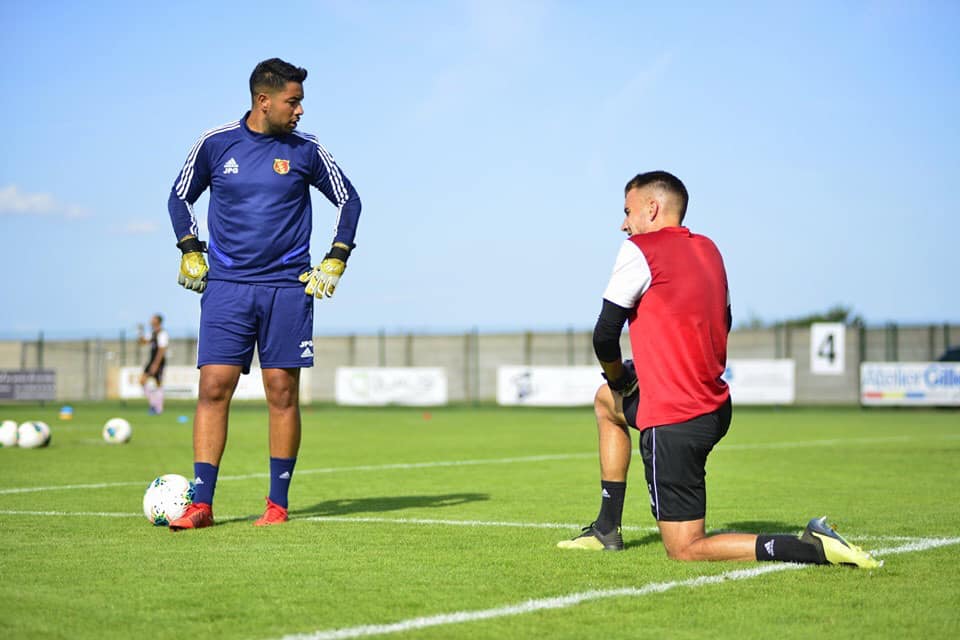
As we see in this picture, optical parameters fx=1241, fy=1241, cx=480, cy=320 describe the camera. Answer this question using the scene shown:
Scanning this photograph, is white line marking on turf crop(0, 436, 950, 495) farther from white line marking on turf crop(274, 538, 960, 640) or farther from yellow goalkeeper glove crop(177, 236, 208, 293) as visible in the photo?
white line marking on turf crop(274, 538, 960, 640)

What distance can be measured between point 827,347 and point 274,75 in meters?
35.2

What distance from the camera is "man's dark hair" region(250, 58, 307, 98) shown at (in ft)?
24.1

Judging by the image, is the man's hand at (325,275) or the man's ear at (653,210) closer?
the man's ear at (653,210)

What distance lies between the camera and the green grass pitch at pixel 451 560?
4.18 metres

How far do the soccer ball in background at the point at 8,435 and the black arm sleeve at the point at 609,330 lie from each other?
1134cm

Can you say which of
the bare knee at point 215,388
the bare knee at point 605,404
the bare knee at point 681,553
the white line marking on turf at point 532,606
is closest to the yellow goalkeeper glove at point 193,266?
the bare knee at point 215,388

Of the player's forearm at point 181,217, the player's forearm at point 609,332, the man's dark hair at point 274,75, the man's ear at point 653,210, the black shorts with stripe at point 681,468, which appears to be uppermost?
the man's dark hair at point 274,75

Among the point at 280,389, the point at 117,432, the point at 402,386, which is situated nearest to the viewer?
the point at 280,389

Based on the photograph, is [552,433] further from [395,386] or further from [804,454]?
[395,386]

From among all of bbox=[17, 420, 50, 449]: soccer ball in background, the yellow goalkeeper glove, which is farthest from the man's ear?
bbox=[17, 420, 50, 449]: soccer ball in background

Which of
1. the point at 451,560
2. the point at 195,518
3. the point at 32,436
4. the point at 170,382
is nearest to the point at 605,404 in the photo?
the point at 451,560

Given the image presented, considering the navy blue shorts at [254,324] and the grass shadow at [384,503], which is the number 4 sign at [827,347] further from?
the navy blue shorts at [254,324]

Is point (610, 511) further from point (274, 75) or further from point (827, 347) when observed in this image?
point (827, 347)

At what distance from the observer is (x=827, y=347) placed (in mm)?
→ 40156
